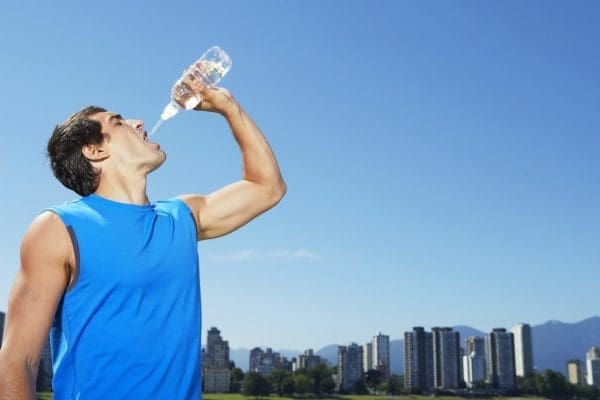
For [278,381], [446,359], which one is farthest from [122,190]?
[446,359]

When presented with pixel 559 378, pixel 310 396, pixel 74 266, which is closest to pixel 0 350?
pixel 74 266

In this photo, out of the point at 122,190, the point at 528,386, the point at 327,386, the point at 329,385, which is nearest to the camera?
the point at 122,190

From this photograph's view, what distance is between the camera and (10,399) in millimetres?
2059

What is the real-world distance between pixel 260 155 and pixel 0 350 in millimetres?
1376

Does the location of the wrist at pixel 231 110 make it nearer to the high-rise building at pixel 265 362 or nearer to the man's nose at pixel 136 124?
the man's nose at pixel 136 124

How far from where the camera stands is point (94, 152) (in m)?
2.66

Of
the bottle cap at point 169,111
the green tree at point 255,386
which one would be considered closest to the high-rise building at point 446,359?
the green tree at point 255,386

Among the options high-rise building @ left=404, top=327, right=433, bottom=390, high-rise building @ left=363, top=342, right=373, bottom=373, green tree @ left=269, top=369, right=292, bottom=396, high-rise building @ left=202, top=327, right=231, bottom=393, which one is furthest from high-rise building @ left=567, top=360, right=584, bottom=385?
green tree @ left=269, top=369, right=292, bottom=396

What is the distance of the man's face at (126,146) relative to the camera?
2.68m

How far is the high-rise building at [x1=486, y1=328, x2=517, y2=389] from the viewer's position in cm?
16088

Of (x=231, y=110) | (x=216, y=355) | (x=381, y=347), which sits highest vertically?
(x=381, y=347)

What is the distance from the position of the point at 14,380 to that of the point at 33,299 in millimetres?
236

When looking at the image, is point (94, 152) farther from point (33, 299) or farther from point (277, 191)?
point (277, 191)

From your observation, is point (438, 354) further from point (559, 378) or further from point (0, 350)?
point (0, 350)
